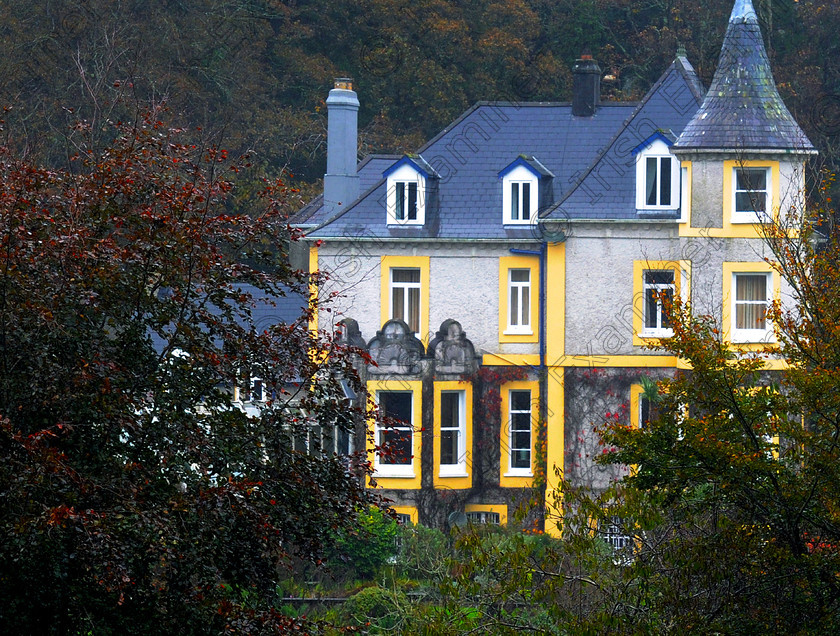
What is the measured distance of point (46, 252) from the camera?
11.7 meters

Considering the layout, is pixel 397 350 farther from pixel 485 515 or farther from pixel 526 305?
pixel 485 515

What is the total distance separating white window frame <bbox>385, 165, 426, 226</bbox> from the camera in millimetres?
33906

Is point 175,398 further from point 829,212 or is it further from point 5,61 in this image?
point 5,61

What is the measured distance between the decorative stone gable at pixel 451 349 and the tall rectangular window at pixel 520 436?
1.58 m

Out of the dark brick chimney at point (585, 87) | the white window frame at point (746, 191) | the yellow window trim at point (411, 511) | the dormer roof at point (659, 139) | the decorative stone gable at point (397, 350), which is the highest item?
the dark brick chimney at point (585, 87)

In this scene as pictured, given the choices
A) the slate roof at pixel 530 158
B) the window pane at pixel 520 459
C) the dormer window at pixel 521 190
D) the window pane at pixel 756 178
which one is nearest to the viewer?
the window pane at pixel 756 178

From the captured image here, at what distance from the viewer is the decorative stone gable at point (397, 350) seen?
32250mm

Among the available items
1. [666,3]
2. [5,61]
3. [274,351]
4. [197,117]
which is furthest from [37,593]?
[666,3]

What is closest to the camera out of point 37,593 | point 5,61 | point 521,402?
point 37,593

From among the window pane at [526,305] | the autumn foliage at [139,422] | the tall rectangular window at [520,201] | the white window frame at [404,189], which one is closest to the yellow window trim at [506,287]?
the window pane at [526,305]

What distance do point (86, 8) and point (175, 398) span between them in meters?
33.0

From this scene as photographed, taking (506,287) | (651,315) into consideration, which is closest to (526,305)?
(506,287)

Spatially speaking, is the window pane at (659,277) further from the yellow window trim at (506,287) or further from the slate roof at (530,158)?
the yellow window trim at (506,287)

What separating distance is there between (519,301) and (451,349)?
2187 millimetres
